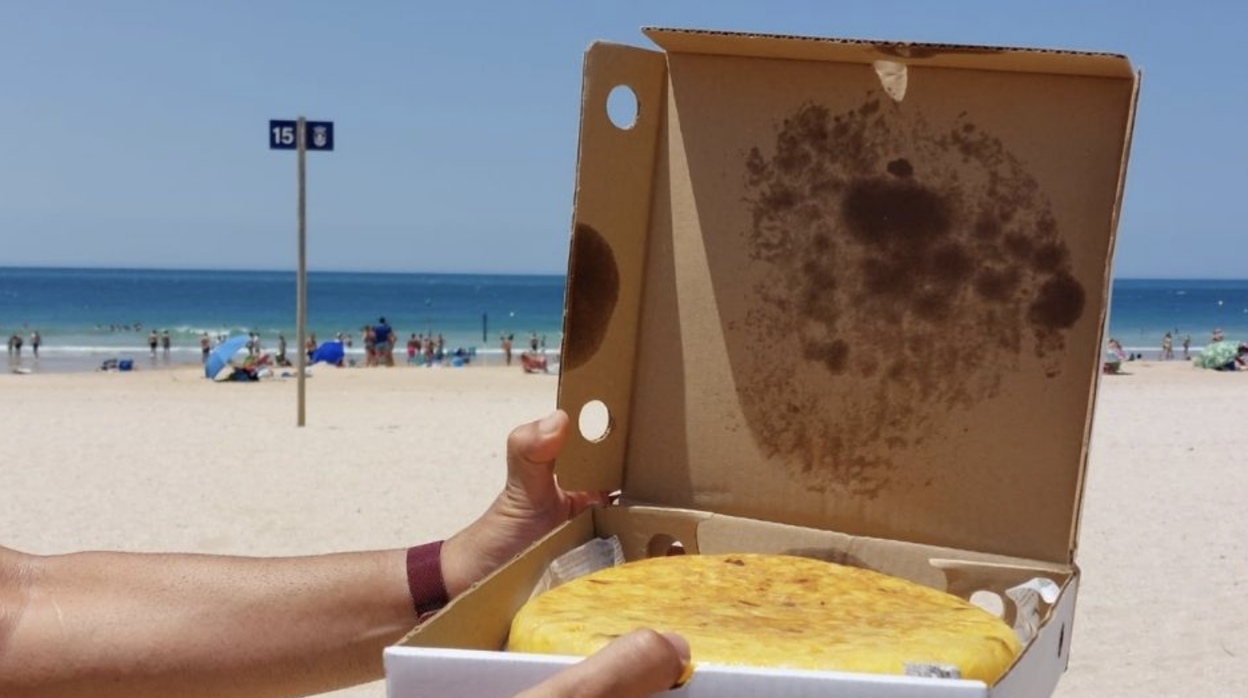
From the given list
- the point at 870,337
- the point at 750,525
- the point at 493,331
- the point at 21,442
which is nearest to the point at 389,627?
the point at 750,525

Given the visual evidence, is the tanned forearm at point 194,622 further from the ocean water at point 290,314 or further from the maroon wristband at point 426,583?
the ocean water at point 290,314

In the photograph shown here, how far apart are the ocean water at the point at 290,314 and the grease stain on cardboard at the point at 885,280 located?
30.5m

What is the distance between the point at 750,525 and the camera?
188 centimetres

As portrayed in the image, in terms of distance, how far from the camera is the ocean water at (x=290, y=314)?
40.4 m

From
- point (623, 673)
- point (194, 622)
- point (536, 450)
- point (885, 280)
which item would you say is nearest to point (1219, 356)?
point (885, 280)

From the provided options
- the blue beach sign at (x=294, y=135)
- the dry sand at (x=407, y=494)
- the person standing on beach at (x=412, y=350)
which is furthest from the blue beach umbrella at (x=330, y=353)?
the blue beach sign at (x=294, y=135)

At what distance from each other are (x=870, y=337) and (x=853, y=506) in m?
0.27

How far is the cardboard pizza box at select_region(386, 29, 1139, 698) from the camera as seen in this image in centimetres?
177

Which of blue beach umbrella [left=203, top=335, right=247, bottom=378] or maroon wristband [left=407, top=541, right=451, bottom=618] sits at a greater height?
maroon wristband [left=407, top=541, right=451, bottom=618]

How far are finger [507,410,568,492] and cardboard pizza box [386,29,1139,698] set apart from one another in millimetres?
43

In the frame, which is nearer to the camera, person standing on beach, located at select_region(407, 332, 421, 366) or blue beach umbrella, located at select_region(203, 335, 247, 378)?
blue beach umbrella, located at select_region(203, 335, 247, 378)

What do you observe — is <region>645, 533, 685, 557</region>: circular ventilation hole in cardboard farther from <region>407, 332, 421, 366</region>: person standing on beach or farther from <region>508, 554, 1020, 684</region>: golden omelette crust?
<region>407, 332, 421, 366</region>: person standing on beach

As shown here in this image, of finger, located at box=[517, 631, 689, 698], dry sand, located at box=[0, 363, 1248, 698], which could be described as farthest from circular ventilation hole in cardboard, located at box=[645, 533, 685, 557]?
dry sand, located at box=[0, 363, 1248, 698]

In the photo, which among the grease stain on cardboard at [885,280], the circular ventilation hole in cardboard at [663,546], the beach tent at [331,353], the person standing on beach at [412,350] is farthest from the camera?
the person standing on beach at [412,350]
